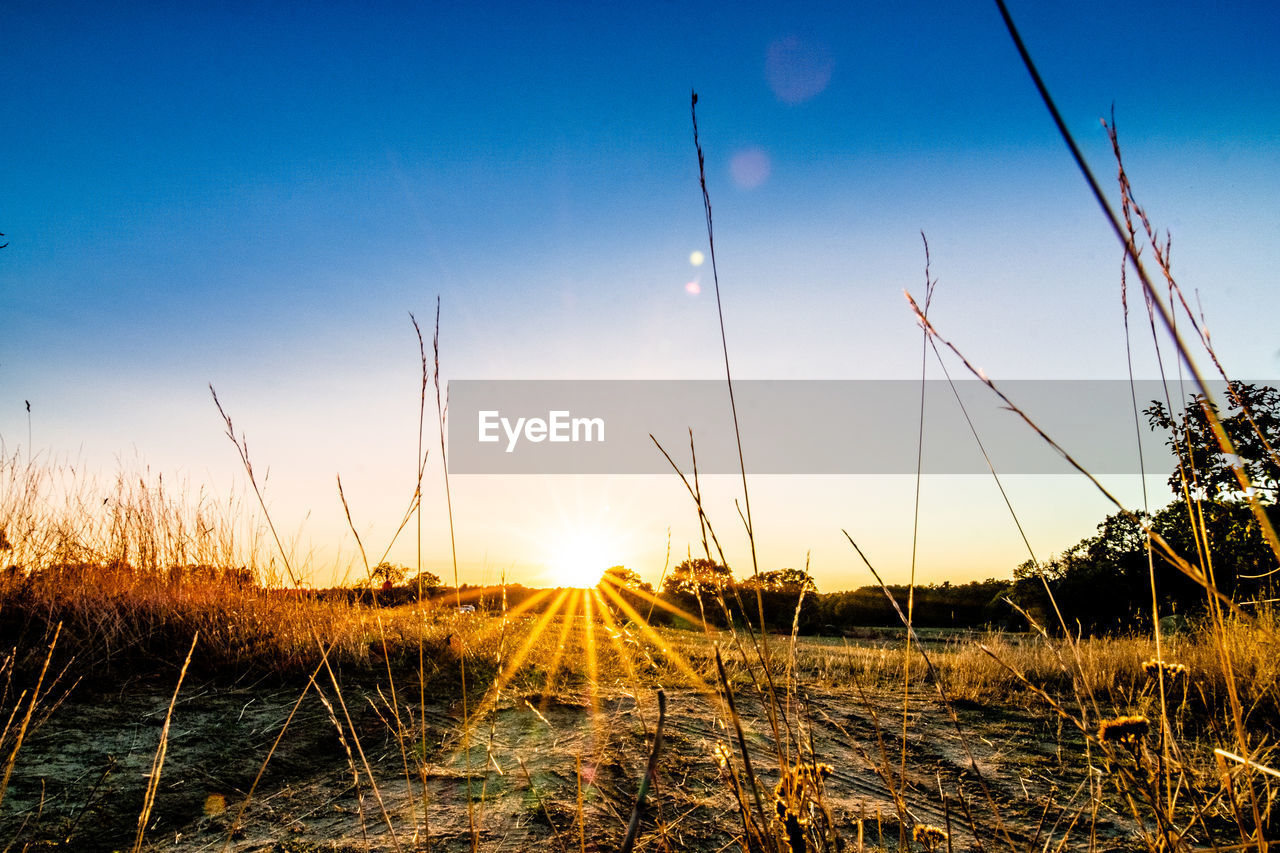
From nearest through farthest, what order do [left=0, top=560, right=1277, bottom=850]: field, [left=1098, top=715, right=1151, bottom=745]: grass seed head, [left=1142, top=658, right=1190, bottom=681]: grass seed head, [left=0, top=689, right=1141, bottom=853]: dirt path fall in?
[left=1098, top=715, right=1151, bottom=745]: grass seed head
[left=1142, top=658, right=1190, bottom=681]: grass seed head
[left=0, top=560, right=1277, bottom=850]: field
[left=0, top=689, right=1141, bottom=853]: dirt path

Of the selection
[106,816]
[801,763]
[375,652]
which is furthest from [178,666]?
[801,763]

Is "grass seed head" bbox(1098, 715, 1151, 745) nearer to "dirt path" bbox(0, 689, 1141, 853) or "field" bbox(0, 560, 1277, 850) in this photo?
"field" bbox(0, 560, 1277, 850)

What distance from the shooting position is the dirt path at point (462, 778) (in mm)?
1896

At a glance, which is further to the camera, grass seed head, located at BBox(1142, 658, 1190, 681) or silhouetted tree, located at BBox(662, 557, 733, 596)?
grass seed head, located at BBox(1142, 658, 1190, 681)

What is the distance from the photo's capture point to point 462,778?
2293mm

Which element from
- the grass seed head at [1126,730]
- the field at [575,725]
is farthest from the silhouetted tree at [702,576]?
the grass seed head at [1126,730]

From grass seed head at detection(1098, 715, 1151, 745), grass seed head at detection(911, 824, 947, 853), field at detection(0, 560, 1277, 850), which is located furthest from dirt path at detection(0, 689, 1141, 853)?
grass seed head at detection(1098, 715, 1151, 745)

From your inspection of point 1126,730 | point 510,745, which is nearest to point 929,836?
point 1126,730

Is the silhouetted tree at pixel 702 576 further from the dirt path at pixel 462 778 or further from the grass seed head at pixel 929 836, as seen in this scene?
the grass seed head at pixel 929 836

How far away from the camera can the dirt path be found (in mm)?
1896


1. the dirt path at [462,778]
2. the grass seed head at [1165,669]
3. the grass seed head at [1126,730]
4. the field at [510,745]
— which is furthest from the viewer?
the dirt path at [462,778]

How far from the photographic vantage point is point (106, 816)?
2.06 meters

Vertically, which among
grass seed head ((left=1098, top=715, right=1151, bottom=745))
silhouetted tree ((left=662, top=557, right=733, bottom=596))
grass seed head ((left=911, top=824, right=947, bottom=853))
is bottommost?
grass seed head ((left=911, top=824, right=947, bottom=853))

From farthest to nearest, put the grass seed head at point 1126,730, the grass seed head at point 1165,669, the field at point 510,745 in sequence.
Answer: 1. the field at point 510,745
2. the grass seed head at point 1165,669
3. the grass seed head at point 1126,730
